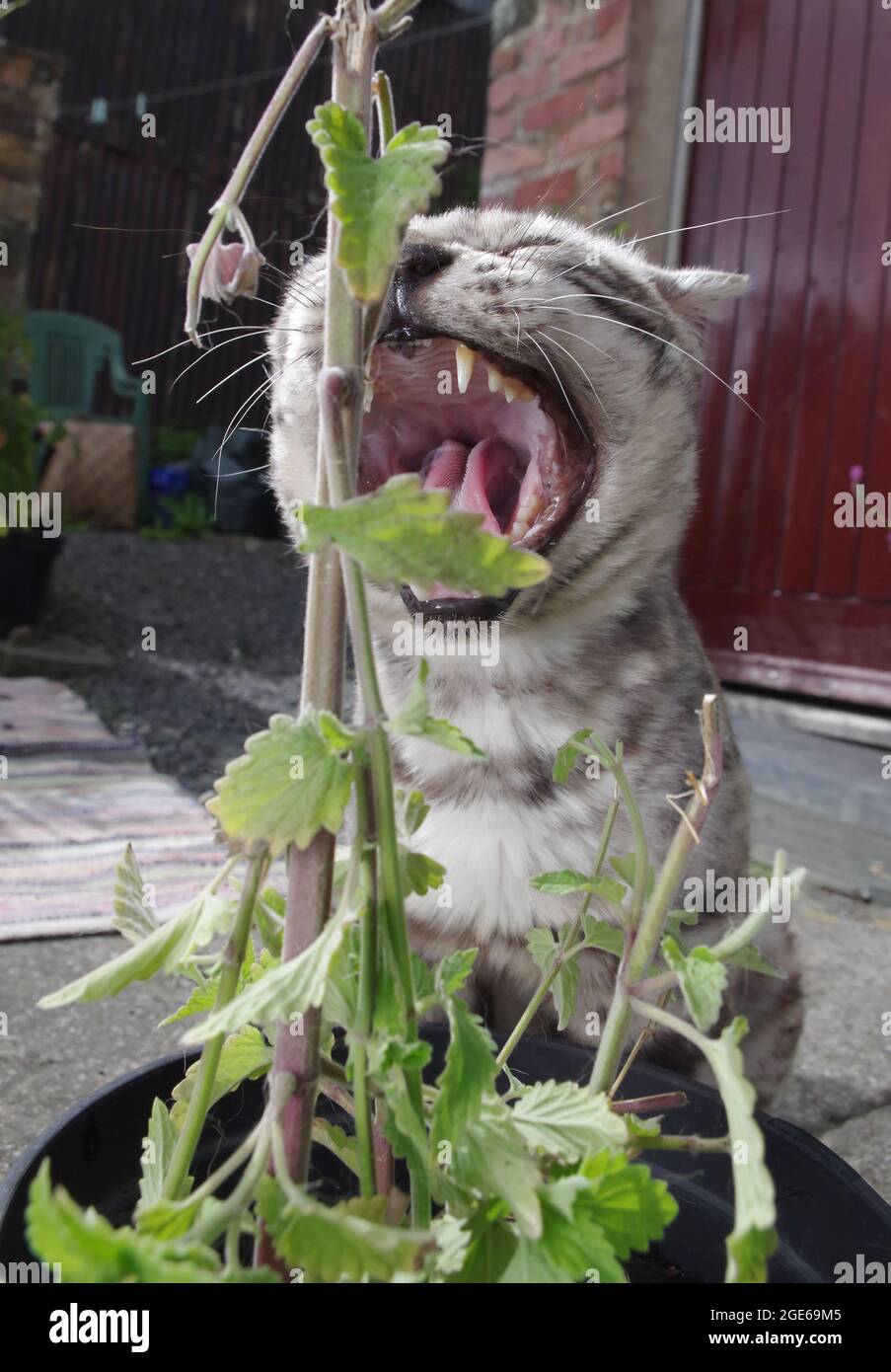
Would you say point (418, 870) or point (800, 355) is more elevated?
point (800, 355)

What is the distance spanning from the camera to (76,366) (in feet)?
31.6

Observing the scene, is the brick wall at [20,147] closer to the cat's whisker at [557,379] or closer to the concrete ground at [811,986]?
the concrete ground at [811,986]

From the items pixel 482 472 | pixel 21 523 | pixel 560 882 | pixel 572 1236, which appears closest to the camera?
pixel 572 1236

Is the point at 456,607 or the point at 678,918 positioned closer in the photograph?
the point at 678,918

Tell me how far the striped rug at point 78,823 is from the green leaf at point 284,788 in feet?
4.87

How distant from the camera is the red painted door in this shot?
3.52m

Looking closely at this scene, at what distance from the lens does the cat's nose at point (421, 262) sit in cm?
143

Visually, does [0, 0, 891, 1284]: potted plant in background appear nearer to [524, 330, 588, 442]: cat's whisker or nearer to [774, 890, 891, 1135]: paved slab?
[524, 330, 588, 442]: cat's whisker

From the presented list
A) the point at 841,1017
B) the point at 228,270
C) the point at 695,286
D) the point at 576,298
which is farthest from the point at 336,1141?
the point at 841,1017

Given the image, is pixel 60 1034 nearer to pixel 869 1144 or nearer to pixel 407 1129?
pixel 869 1144

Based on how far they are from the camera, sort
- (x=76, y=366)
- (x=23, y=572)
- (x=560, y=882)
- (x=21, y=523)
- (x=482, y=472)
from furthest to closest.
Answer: (x=76, y=366)
(x=23, y=572)
(x=21, y=523)
(x=482, y=472)
(x=560, y=882)

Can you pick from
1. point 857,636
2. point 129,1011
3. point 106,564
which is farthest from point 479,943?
point 106,564

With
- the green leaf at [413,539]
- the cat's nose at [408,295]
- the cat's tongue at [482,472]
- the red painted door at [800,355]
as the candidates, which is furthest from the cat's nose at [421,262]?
the red painted door at [800,355]

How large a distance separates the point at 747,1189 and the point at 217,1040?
0.97 ft
